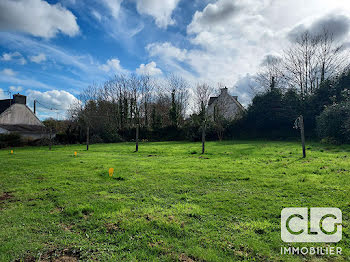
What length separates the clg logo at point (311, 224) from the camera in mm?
2924

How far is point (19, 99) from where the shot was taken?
34.7m

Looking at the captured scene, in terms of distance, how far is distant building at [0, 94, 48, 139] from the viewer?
2994 centimetres

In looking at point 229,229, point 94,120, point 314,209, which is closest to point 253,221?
point 229,229

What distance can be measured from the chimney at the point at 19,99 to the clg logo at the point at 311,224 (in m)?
41.9

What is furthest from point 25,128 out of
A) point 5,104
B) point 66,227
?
point 66,227

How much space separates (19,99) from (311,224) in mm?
42665

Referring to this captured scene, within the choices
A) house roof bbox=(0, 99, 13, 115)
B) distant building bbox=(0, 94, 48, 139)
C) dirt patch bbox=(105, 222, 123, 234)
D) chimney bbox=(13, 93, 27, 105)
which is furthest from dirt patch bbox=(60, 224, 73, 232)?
chimney bbox=(13, 93, 27, 105)

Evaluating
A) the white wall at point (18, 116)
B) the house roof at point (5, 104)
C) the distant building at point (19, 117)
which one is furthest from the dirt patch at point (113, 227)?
the house roof at point (5, 104)

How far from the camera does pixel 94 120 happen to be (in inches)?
1198

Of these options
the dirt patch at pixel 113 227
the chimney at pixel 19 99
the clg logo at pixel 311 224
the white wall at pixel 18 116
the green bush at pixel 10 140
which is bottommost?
the dirt patch at pixel 113 227

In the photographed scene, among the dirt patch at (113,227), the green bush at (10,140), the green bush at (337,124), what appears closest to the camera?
the dirt patch at (113,227)

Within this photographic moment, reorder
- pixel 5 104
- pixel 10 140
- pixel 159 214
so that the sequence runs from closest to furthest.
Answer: pixel 159 214
pixel 10 140
pixel 5 104

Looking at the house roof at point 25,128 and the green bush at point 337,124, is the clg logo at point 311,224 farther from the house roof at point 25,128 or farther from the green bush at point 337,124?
the house roof at point 25,128

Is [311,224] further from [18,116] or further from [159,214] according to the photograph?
[18,116]
